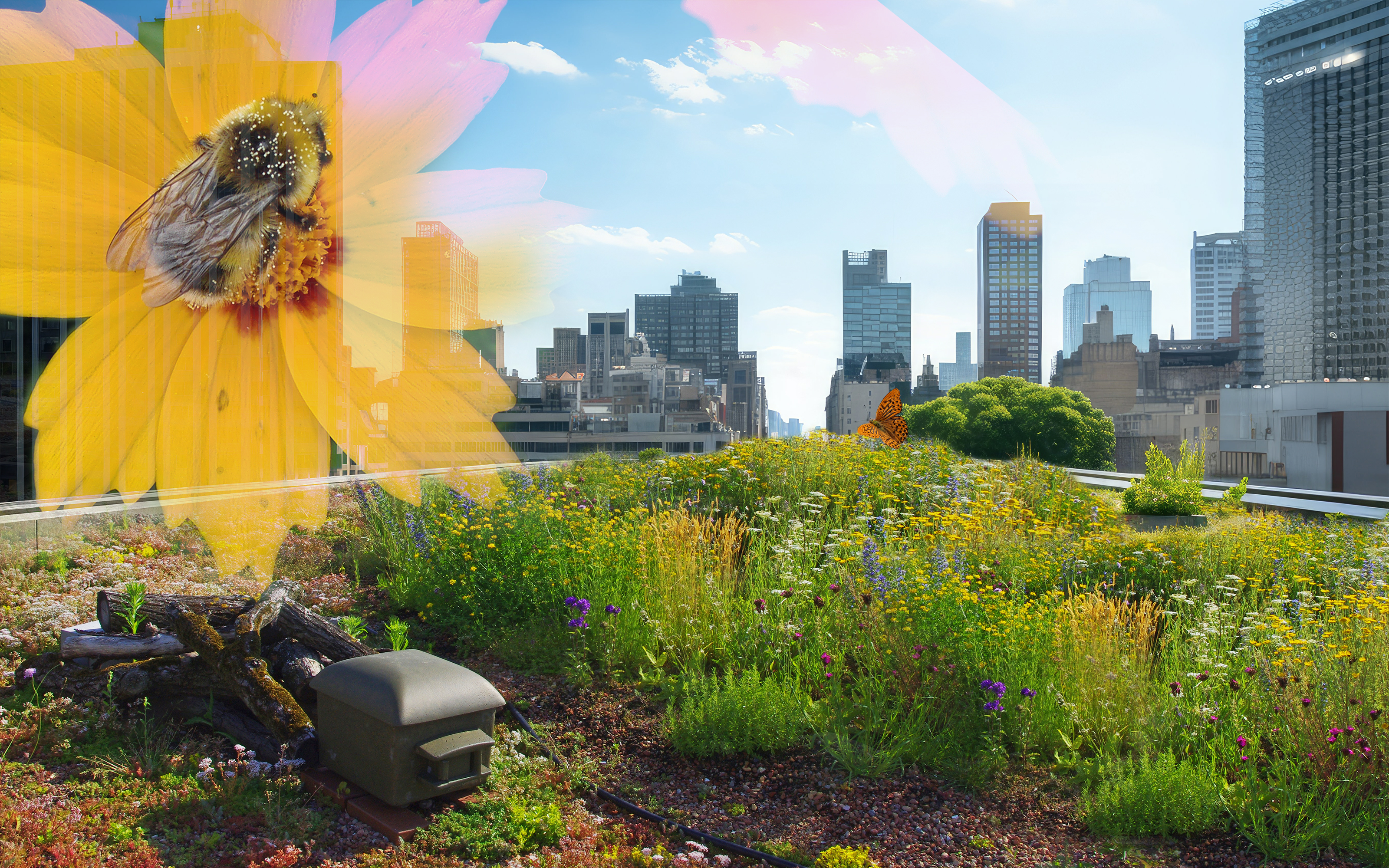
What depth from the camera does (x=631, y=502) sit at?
26.1 ft

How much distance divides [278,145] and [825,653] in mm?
3939

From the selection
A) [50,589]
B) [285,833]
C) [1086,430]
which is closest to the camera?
[285,833]

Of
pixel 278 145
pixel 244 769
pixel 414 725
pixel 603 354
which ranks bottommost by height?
pixel 244 769

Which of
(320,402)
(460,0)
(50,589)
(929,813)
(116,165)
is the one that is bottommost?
(929,813)

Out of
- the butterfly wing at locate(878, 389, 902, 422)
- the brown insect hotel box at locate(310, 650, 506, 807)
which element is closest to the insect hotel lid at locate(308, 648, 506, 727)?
the brown insect hotel box at locate(310, 650, 506, 807)

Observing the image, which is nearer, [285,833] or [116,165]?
[116,165]

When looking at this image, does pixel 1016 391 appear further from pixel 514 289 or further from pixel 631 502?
pixel 514 289

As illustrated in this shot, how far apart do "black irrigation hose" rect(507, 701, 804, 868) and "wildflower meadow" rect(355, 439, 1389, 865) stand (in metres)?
0.58

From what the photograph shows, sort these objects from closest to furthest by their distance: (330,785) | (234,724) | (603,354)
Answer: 1. (330,785)
2. (234,724)
3. (603,354)

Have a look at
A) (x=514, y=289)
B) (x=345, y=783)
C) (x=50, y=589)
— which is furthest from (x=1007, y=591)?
(x=50, y=589)

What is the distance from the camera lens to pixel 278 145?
1.10 metres

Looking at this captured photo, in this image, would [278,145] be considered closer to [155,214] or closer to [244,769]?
[155,214]

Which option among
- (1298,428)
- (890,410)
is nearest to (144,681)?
(890,410)

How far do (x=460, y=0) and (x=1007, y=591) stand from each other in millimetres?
5451
